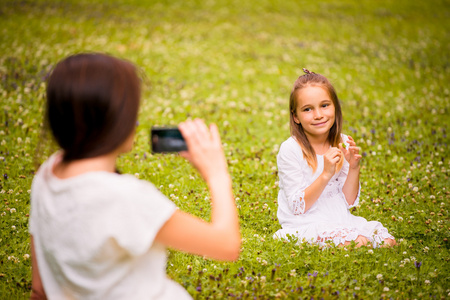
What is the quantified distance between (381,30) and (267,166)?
47.7ft

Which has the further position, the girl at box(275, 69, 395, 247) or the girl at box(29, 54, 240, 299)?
the girl at box(275, 69, 395, 247)

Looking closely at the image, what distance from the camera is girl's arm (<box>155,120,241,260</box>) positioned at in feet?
7.32

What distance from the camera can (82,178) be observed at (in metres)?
2.17

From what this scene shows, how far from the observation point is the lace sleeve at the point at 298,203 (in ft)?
15.7

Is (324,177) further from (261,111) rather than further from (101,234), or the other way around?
(261,111)

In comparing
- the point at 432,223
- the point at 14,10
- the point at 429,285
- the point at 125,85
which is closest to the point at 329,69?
the point at 432,223

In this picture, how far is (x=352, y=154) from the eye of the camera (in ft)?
15.8

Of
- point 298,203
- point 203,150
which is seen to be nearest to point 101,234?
point 203,150

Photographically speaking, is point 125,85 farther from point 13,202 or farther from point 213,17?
point 213,17

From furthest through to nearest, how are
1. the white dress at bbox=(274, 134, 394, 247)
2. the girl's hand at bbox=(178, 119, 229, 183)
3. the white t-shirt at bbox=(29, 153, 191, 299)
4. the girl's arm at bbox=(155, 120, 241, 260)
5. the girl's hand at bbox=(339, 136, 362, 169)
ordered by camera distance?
the white dress at bbox=(274, 134, 394, 247) < the girl's hand at bbox=(339, 136, 362, 169) < the girl's hand at bbox=(178, 119, 229, 183) < the girl's arm at bbox=(155, 120, 241, 260) < the white t-shirt at bbox=(29, 153, 191, 299)

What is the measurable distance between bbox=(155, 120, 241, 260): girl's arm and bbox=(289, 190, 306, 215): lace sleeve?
8.46 ft

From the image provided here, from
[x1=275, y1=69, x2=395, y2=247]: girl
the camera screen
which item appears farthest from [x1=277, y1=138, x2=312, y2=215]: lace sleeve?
the camera screen

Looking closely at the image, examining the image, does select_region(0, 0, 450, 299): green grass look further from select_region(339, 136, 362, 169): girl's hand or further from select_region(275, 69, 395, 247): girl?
select_region(339, 136, 362, 169): girl's hand

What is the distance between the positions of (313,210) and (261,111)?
5.28 m
